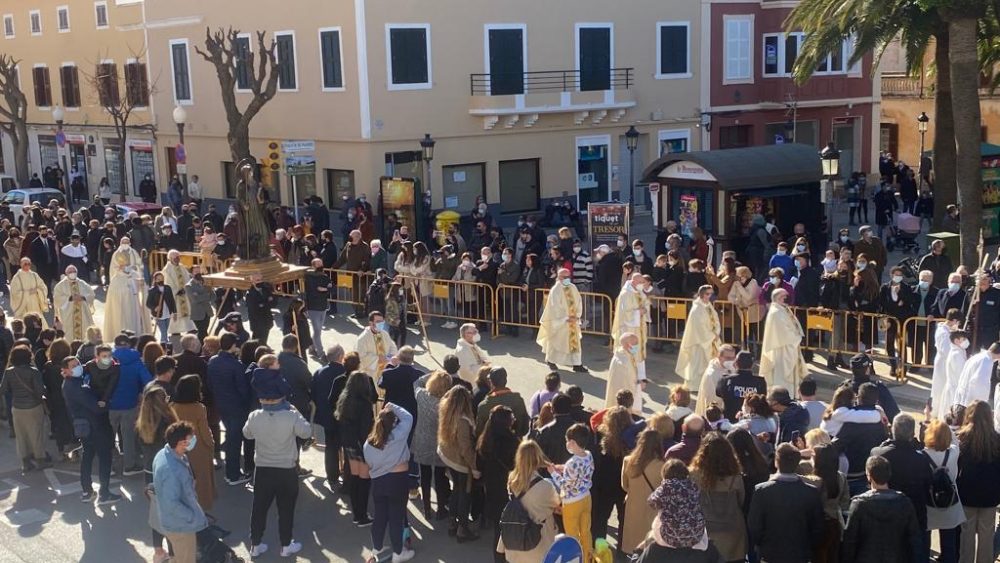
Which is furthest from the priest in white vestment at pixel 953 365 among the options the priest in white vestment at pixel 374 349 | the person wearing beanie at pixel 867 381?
the priest in white vestment at pixel 374 349

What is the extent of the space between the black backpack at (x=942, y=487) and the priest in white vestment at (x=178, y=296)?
1199 centimetres

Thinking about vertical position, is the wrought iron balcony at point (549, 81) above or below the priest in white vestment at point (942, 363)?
above

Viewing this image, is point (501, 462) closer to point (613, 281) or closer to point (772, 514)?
point (772, 514)

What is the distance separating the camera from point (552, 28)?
32625mm

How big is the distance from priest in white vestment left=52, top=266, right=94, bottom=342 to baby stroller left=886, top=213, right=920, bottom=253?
17.4 m

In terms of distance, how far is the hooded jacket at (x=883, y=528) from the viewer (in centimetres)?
764

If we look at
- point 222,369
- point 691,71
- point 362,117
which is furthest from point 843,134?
point 222,369

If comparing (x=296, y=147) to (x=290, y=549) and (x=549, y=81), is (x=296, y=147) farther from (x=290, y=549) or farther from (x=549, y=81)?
(x=290, y=549)

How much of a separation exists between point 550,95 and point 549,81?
64cm

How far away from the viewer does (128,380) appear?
11.7m

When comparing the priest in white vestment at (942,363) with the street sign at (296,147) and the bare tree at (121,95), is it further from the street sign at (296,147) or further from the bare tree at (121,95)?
the bare tree at (121,95)

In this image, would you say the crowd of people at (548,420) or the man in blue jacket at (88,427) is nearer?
the crowd of people at (548,420)

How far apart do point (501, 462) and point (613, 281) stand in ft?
29.0

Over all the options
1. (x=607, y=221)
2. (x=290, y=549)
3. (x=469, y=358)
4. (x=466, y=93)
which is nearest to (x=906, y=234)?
(x=607, y=221)
